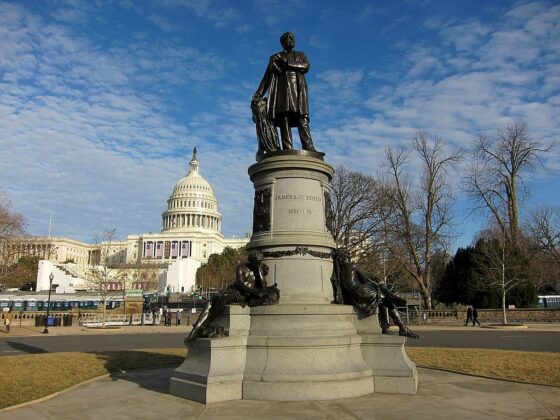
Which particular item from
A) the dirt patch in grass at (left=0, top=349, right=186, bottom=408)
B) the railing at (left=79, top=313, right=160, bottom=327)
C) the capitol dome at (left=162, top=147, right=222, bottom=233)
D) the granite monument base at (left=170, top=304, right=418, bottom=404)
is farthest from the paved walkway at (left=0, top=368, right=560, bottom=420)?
the capitol dome at (left=162, top=147, right=222, bottom=233)

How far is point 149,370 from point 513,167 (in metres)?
41.7

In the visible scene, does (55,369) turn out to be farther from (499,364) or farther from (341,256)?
(499,364)

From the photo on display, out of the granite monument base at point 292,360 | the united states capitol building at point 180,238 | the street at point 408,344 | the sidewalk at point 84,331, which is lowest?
the sidewalk at point 84,331

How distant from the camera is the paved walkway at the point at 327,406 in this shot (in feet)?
22.3

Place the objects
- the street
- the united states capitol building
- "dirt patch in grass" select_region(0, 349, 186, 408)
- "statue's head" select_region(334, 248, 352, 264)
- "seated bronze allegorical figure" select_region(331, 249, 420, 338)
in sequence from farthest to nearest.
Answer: the united states capitol building, the street, "statue's head" select_region(334, 248, 352, 264), "seated bronze allegorical figure" select_region(331, 249, 420, 338), "dirt patch in grass" select_region(0, 349, 186, 408)

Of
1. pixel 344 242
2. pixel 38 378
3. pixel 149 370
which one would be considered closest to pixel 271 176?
pixel 149 370

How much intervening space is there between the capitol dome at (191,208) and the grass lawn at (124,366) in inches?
5269

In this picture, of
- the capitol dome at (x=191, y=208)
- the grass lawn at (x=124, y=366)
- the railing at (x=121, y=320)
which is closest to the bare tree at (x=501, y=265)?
the grass lawn at (x=124, y=366)

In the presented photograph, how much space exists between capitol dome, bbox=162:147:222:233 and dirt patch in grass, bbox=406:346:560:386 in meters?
135

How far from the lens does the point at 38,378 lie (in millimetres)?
10477

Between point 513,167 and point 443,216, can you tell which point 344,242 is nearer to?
point 443,216

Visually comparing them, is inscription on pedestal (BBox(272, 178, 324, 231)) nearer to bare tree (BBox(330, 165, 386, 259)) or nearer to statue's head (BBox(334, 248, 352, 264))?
statue's head (BBox(334, 248, 352, 264))

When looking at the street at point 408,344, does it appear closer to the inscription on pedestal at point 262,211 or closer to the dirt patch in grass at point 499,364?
the dirt patch in grass at point 499,364

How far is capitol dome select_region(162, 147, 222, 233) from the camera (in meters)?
150
